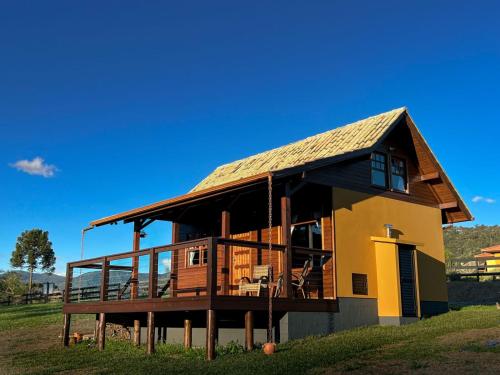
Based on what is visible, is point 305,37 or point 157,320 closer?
point 157,320

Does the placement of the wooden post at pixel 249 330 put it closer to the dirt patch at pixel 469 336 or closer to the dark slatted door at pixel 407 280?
the dirt patch at pixel 469 336

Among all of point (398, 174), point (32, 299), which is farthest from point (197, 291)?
point (32, 299)

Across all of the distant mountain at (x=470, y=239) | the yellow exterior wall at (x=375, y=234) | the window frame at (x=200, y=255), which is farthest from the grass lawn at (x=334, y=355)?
the distant mountain at (x=470, y=239)

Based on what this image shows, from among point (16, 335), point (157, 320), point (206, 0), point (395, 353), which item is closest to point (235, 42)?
point (206, 0)

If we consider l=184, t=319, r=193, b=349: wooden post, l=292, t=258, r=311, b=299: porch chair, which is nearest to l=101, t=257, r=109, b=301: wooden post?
l=184, t=319, r=193, b=349: wooden post

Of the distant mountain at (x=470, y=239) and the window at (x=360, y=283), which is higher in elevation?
the distant mountain at (x=470, y=239)

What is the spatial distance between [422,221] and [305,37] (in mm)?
9312

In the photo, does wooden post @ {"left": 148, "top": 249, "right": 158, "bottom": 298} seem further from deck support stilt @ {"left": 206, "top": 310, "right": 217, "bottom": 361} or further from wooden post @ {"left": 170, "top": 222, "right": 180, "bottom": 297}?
deck support stilt @ {"left": 206, "top": 310, "right": 217, "bottom": 361}

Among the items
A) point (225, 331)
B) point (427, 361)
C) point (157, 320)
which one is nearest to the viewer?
point (427, 361)

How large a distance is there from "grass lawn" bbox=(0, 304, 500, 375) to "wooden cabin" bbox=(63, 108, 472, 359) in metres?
0.73

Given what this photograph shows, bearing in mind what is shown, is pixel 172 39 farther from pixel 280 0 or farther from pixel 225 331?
pixel 225 331

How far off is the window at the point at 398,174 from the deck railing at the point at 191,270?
4.29 meters

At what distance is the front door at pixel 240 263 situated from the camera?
1689 centimetres

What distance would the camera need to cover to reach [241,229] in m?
17.8
